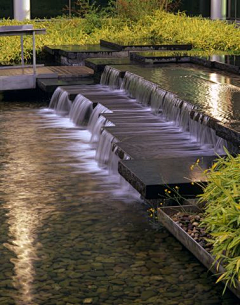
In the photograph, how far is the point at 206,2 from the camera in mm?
32406

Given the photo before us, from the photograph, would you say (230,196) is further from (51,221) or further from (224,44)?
(224,44)

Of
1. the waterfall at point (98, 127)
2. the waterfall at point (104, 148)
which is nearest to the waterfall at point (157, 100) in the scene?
the waterfall at point (98, 127)

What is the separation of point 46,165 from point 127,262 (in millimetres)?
4007

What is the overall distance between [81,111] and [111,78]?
1990 mm

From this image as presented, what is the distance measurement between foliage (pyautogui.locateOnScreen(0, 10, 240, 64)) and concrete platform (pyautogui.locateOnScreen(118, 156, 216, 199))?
9.98 meters

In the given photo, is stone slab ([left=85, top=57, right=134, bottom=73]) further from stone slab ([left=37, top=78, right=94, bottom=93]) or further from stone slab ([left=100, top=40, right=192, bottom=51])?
stone slab ([left=100, top=40, right=192, bottom=51])

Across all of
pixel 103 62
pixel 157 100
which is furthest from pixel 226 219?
pixel 103 62

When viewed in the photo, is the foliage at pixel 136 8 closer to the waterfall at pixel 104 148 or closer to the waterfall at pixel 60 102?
the waterfall at pixel 60 102

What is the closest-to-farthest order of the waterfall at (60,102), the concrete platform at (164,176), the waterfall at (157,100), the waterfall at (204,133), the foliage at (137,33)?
the concrete platform at (164,176) → the waterfall at (204,133) → the waterfall at (157,100) → the waterfall at (60,102) → the foliage at (137,33)

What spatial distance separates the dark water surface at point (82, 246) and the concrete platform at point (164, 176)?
446 mm

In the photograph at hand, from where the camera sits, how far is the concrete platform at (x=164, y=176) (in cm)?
818

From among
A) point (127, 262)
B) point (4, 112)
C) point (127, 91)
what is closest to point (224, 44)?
point (127, 91)

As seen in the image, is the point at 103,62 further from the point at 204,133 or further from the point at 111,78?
the point at 204,133

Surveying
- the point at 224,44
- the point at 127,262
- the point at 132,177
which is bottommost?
the point at 127,262
